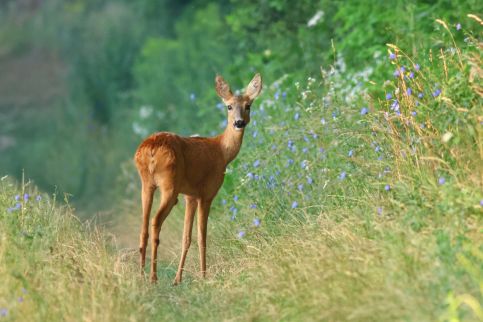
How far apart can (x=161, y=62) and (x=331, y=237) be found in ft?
46.7

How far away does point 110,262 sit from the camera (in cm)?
787

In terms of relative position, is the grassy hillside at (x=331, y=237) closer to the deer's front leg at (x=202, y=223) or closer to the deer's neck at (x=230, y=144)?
the deer's front leg at (x=202, y=223)

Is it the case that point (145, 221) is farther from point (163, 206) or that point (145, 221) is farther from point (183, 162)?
point (183, 162)

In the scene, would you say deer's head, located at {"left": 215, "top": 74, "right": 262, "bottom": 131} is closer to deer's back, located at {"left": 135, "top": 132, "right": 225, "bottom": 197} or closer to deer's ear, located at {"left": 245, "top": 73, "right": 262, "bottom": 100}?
deer's ear, located at {"left": 245, "top": 73, "right": 262, "bottom": 100}

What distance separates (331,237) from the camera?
25.1ft

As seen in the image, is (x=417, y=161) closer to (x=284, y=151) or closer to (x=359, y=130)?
(x=359, y=130)

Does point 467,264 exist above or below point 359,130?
below

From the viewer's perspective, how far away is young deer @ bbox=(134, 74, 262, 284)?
8891mm

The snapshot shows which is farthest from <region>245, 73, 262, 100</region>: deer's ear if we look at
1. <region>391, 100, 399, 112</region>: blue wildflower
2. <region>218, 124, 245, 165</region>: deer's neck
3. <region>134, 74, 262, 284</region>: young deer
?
<region>391, 100, 399, 112</region>: blue wildflower

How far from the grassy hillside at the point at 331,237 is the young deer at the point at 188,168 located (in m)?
0.35

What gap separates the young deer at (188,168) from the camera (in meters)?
8.89

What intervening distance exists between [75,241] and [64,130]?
13809 millimetres

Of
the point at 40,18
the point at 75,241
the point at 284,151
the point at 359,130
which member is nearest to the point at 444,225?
the point at 359,130

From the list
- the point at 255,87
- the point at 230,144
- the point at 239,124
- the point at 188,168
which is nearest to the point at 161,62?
the point at 255,87
